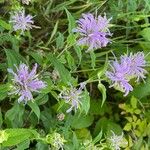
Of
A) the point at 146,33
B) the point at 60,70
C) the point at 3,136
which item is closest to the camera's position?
the point at 3,136

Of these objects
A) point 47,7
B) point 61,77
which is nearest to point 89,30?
point 61,77

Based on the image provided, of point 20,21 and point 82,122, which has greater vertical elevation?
point 20,21

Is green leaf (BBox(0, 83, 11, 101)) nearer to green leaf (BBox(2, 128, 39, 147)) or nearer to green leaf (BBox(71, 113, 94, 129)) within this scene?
green leaf (BBox(2, 128, 39, 147))

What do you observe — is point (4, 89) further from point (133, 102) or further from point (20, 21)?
point (133, 102)

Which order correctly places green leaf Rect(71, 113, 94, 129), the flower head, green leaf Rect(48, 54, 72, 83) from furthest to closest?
green leaf Rect(71, 113, 94, 129) < green leaf Rect(48, 54, 72, 83) < the flower head

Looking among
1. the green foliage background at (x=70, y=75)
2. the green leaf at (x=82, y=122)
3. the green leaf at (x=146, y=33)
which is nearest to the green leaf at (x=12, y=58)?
the green foliage background at (x=70, y=75)

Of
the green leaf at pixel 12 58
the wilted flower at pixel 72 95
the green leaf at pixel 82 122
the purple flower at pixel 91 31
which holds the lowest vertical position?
the green leaf at pixel 82 122

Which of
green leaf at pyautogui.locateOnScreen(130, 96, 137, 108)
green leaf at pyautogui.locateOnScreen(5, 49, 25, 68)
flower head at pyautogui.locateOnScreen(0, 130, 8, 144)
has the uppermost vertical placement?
green leaf at pyautogui.locateOnScreen(5, 49, 25, 68)

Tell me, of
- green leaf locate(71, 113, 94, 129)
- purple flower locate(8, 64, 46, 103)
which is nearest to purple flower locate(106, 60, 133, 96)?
purple flower locate(8, 64, 46, 103)

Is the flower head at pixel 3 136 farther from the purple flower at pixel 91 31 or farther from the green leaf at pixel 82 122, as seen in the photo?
the green leaf at pixel 82 122

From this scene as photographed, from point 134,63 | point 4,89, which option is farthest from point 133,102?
point 4,89

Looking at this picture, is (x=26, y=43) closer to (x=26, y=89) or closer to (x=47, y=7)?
(x=47, y=7)
